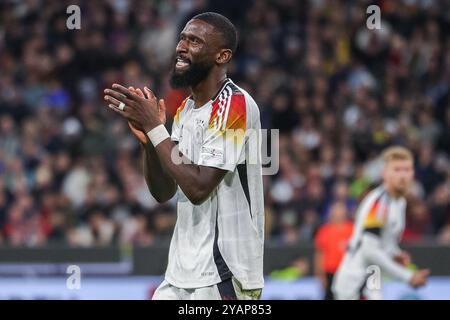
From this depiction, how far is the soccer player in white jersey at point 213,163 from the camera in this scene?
495 cm

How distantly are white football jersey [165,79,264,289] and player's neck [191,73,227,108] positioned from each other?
0.13ft

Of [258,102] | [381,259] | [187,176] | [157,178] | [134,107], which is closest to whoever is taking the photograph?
[187,176]

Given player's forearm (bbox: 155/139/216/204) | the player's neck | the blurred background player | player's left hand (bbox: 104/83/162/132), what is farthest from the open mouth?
the blurred background player

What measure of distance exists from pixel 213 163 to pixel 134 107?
0.47m

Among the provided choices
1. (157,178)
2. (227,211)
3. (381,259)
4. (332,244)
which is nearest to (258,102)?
(332,244)

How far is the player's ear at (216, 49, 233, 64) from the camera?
16.7 ft

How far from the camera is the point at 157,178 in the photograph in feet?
17.4

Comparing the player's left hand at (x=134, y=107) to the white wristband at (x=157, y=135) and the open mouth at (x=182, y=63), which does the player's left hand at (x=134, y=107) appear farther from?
the open mouth at (x=182, y=63)

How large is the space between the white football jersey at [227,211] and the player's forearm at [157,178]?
22cm

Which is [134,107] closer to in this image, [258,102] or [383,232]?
[383,232]

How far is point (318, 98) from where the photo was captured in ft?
45.8

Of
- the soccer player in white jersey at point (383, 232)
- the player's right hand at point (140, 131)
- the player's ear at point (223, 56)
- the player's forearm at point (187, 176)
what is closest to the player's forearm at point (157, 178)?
the player's right hand at point (140, 131)
